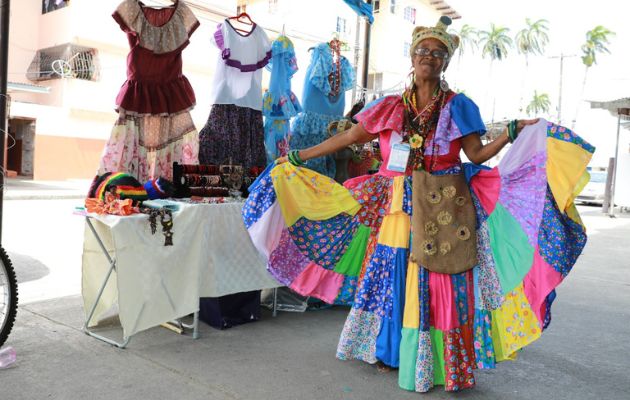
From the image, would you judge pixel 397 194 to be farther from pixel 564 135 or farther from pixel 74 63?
pixel 74 63

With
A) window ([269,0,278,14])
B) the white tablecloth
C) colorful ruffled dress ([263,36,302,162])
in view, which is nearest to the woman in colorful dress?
the white tablecloth

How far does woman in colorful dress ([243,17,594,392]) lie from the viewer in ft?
9.29

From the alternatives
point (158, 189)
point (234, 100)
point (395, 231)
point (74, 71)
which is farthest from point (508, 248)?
point (74, 71)

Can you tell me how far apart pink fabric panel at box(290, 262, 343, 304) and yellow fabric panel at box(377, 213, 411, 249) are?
375mm

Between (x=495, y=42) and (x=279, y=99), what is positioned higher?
(x=495, y=42)

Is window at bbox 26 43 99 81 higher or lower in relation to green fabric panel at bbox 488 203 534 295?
higher

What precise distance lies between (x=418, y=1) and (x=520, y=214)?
1116 inches

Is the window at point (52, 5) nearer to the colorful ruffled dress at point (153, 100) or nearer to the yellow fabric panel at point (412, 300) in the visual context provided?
the colorful ruffled dress at point (153, 100)

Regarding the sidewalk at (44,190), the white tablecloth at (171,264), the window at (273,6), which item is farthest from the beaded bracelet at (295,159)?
the window at (273,6)

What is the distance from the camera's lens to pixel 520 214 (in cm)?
290

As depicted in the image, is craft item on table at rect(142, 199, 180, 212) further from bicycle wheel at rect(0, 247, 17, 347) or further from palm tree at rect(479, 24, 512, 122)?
palm tree at rect(479, 24, 512, 122)

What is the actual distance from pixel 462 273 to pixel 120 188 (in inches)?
81.3

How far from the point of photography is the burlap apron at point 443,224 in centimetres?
289

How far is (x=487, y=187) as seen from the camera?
3055 mm
